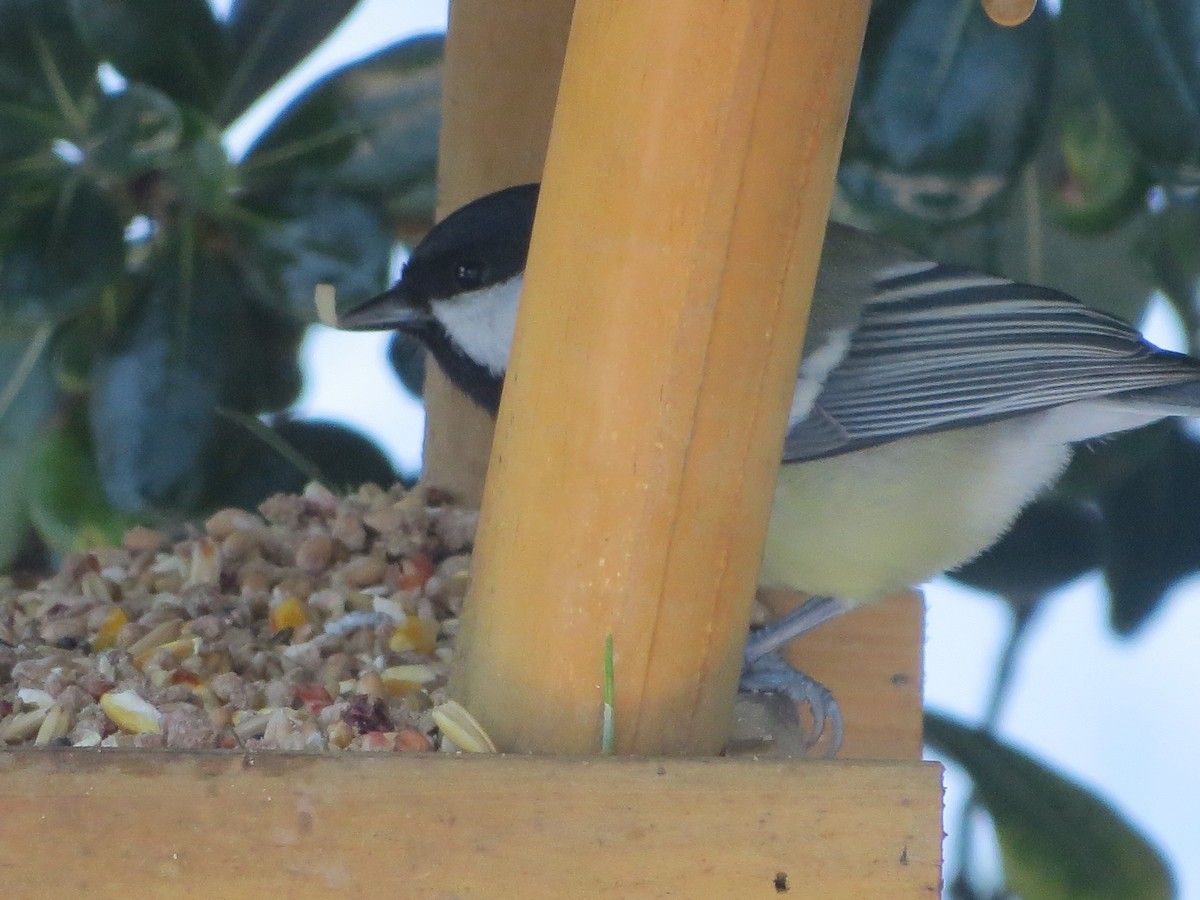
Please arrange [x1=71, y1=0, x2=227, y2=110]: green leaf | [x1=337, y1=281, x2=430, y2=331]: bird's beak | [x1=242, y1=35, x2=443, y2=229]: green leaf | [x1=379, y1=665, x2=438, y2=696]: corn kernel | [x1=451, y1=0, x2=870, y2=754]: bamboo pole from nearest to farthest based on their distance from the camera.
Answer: [x1=451, y1=0, x2=870, y2=754]: bamboo pole → [x1=379, y1=665, x2=438, y2=696]: corn kernel → [x1=337, y1=281, x2=430, y2=331]: bird's beak → [x1=71, y1=0, x2=227, y2=110]: green leaf → [x1=242, y1=35, x2=443, y2=229]: green leaf

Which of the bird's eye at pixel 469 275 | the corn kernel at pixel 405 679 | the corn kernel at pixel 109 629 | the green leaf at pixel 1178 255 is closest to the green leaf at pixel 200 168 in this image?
the bird's eye at pixel 469 275

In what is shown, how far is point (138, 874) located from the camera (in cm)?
60

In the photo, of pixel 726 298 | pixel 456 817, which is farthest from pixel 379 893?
pixel 726 298

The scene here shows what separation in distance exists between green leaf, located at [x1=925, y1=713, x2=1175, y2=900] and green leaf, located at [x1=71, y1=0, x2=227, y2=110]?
1.02 meters

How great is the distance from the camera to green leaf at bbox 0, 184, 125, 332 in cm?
130

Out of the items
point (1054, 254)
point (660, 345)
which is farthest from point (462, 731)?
point (1054, 254)

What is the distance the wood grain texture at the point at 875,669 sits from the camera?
3.77 feet

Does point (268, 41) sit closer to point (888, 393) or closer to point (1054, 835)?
point (888, 393)

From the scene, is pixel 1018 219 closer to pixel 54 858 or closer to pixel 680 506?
pixel 680 506

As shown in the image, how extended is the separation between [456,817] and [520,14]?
0.85m

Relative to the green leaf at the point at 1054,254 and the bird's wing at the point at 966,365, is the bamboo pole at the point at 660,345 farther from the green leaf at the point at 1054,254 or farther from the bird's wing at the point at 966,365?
the green leaf at the point at 1054,254

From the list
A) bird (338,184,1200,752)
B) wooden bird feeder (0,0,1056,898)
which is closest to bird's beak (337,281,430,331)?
bird (338,184,1200,752)

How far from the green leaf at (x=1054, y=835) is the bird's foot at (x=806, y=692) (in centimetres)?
43

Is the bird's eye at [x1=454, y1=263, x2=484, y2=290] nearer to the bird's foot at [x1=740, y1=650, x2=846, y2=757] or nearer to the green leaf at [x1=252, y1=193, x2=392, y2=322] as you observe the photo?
the green leaf at [x1=252, y1=193, x2=392, y2=322]
